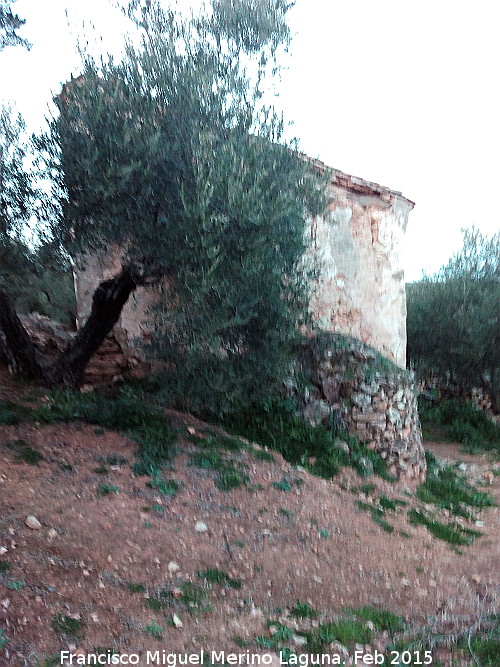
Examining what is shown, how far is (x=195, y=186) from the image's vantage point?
215 inches

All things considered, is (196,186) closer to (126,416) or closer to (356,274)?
(126,416)

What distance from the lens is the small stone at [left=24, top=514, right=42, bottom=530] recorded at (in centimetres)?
440

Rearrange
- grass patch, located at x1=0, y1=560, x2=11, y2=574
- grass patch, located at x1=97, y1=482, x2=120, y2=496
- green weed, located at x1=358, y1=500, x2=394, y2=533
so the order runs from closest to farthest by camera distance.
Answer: grass patch, located at x1=0, y1=560, x2=11, y2=574 → grass patch, located at x1=97, y1=482, x2=120, y2=496 → green weed, located at x1=358, y1=500, x2=394, y2=533

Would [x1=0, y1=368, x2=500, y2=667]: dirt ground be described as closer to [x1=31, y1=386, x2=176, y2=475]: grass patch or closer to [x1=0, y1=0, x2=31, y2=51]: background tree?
[x1=31, y1=386, x2=176, y2=475]: grass patch

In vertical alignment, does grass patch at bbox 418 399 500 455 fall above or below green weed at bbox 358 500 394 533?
above

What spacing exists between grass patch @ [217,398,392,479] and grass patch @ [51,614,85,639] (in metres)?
4.24

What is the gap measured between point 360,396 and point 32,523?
18.3ft

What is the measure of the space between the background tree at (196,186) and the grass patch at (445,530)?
284 centimetres

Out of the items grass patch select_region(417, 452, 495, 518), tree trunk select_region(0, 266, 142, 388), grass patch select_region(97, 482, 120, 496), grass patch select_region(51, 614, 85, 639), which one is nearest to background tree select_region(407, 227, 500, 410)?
grass patch select_region(417, 452, 495, 518)

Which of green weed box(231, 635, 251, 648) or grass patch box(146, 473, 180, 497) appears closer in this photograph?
green weed box(231, 635, 251, 648)

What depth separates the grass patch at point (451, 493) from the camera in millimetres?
7801

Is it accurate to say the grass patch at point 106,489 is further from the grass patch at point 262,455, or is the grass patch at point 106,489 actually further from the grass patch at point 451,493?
the grass patch at point 451,493

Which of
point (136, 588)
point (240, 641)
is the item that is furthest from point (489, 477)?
point (136, 588)

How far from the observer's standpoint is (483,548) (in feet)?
21.2
